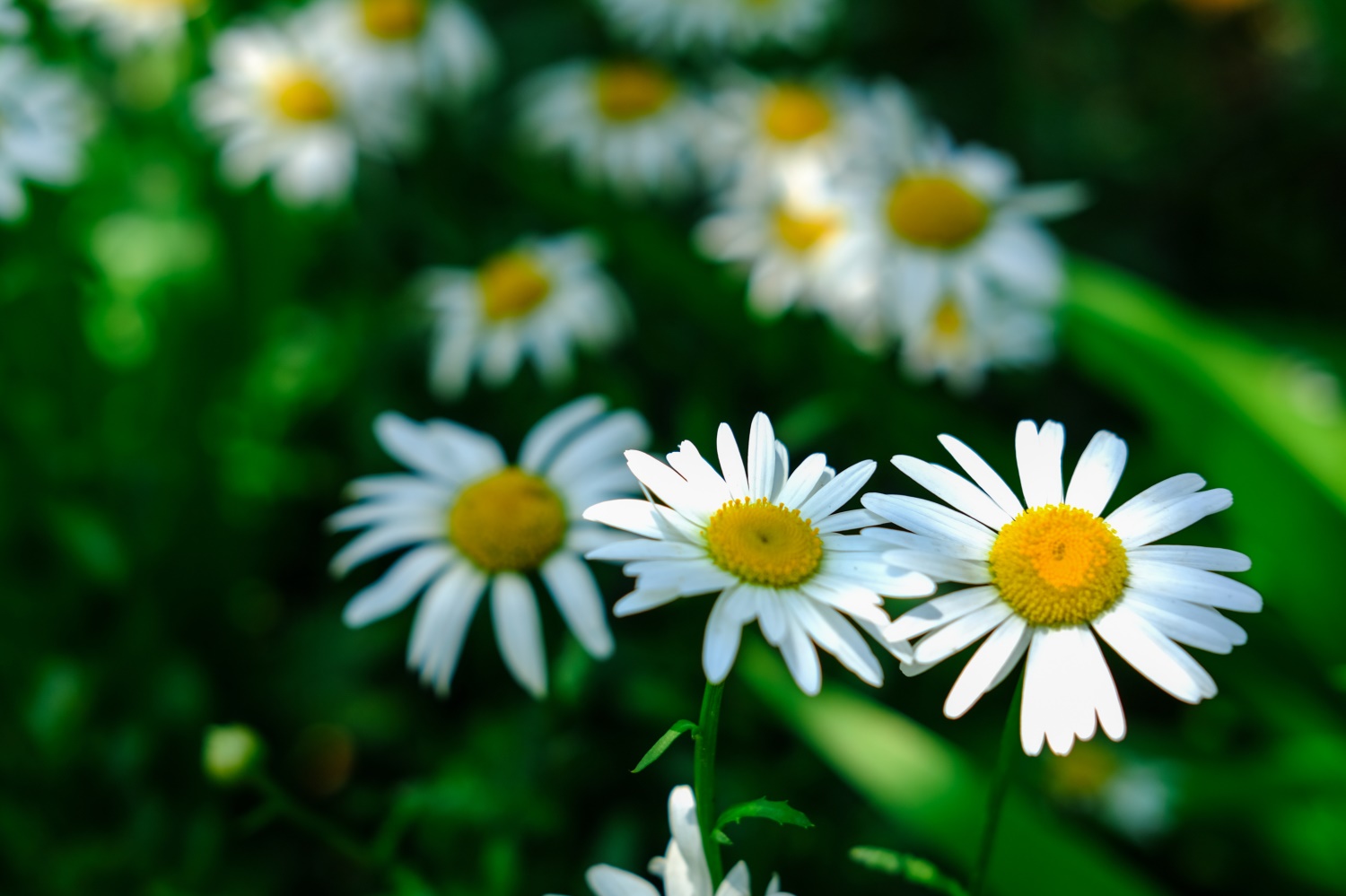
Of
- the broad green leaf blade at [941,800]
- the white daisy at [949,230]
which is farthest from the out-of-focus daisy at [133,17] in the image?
the broad green leaf blade at [941,800]

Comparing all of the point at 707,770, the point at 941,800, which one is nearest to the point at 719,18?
the point at 941,800

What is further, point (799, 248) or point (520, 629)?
A: point (799, 248)

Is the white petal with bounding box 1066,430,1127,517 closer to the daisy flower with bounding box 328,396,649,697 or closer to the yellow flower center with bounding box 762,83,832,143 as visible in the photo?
the daisy flower with bounding box 328,396,649,697

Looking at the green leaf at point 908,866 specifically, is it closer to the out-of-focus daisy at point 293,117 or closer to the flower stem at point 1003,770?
the flower stem at point 1003,770

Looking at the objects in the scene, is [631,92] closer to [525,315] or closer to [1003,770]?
[525,315]

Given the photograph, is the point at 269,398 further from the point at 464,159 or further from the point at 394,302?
the point at 464,159

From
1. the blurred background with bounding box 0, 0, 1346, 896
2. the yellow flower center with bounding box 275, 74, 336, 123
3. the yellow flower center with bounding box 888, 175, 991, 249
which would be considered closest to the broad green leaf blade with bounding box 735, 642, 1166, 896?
the blurred background with bounding box 0, 0, 1346, 896
